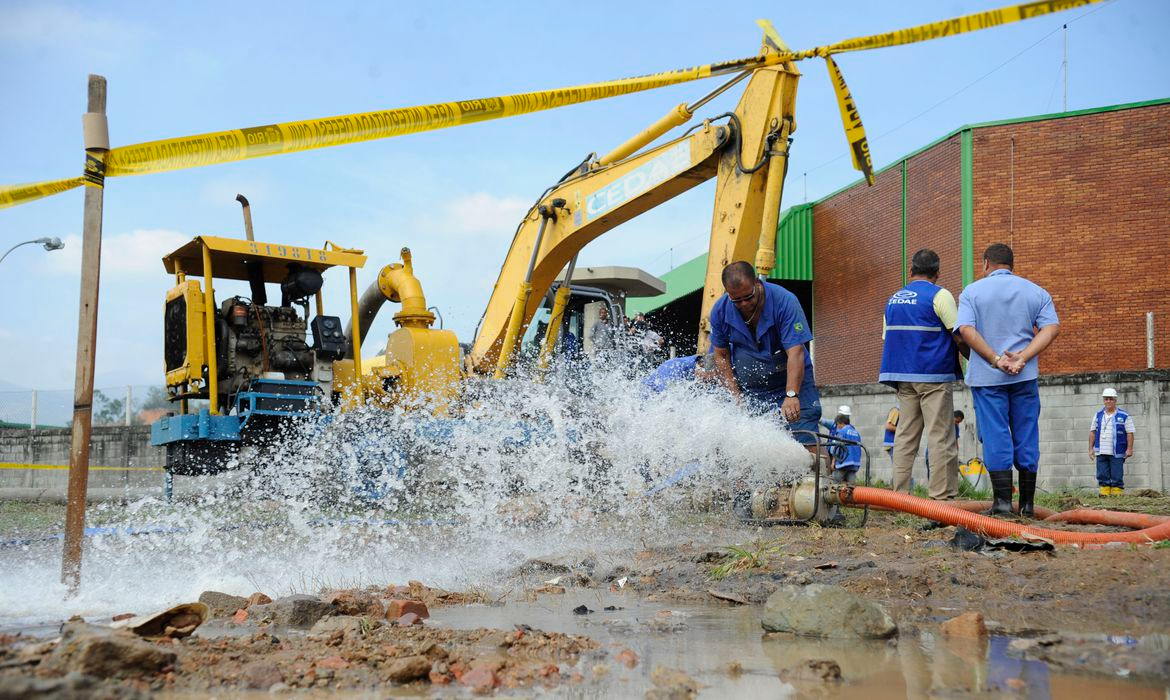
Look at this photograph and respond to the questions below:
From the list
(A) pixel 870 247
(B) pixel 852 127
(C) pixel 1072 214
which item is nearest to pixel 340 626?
(B) pixel 852 127

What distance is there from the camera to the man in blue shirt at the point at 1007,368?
6.07m

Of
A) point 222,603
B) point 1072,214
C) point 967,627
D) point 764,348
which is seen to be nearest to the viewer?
point 967,627

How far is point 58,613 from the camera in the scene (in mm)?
4242

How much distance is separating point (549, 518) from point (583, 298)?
4153 millimetres

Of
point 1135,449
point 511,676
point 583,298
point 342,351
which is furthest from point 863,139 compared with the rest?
point 1135,449

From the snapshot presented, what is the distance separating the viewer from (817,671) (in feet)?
9.08

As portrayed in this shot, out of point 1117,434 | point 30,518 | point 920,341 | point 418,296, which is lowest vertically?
point 30,518

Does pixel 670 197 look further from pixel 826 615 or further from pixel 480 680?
pixel 480 680

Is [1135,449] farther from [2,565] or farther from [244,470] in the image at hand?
[2,565]

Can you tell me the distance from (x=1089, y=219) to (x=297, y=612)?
21.5 meters

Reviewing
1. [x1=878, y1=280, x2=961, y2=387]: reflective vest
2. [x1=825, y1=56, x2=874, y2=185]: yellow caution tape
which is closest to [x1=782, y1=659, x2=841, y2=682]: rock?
[x1=878, y1=280, x2=961, y2=387]: reflective vest

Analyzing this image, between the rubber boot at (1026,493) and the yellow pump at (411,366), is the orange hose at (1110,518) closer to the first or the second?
the rubber boot at (1026,493)

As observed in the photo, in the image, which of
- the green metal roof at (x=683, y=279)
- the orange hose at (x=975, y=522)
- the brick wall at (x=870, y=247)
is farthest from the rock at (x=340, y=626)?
the green metal roof at (x=683, y=279)

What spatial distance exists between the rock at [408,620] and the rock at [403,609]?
4 centimetres
